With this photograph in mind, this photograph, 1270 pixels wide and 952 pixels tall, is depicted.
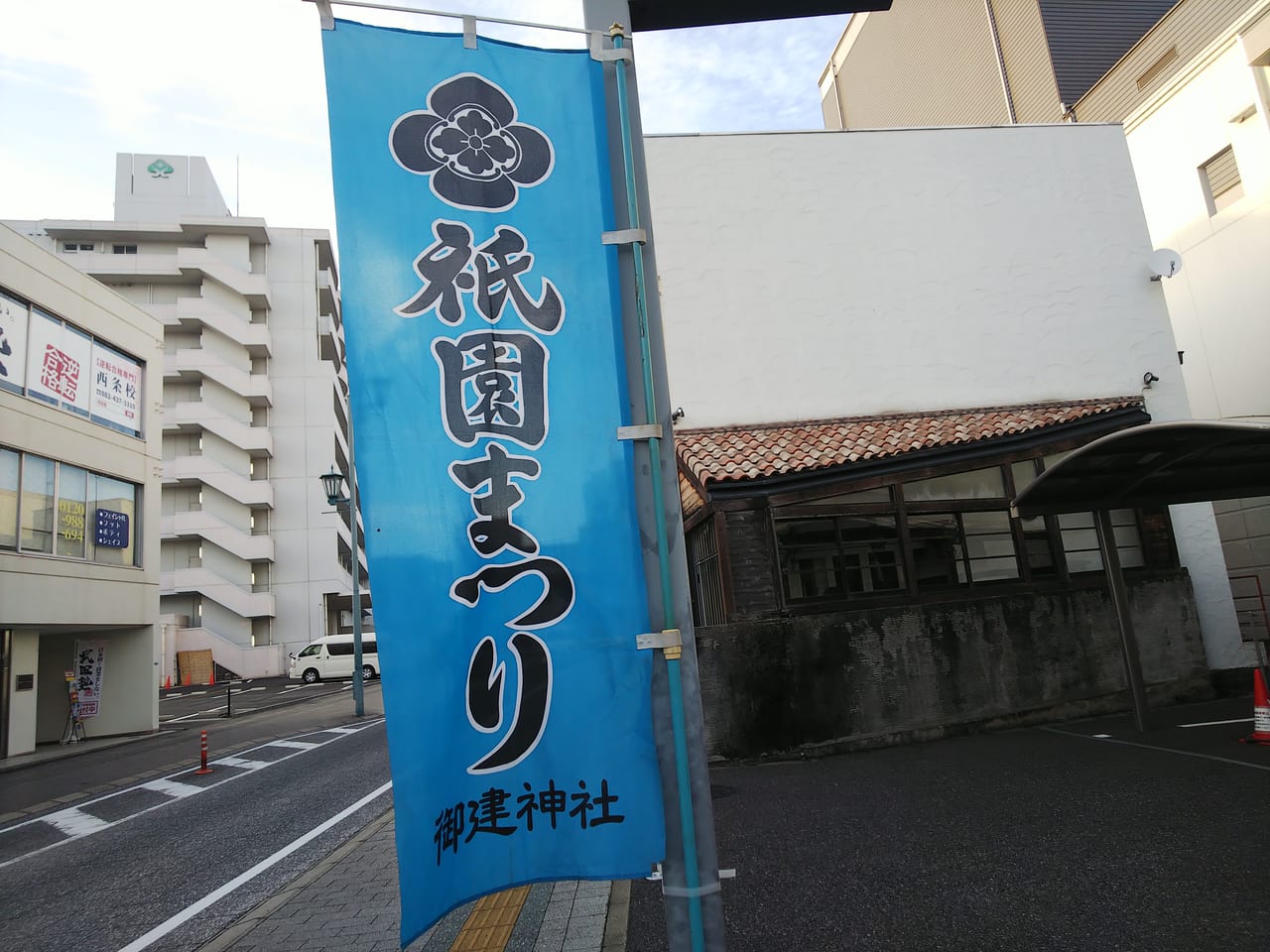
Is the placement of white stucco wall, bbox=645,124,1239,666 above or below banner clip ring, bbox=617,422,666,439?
above

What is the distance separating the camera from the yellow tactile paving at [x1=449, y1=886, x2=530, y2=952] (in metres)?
4.67

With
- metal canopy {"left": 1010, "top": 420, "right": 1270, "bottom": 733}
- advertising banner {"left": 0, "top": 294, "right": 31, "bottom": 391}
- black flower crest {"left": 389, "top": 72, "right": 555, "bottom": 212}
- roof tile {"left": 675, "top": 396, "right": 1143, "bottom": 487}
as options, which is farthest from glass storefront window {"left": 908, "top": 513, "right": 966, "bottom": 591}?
Result: advertising banner {"left": 0, "top": 294, "right": 31, "bottom": 391}

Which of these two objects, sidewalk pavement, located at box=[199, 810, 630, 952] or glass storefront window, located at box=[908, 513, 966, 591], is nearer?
sidewalk pavement, located at box=[199, 810, 630, 952]

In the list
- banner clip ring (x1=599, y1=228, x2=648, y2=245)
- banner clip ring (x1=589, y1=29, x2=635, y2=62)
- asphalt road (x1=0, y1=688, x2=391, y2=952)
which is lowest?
asphalt road (x1=0, y1=688, x2=391, y2=952)

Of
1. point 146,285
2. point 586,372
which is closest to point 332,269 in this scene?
point 146,285

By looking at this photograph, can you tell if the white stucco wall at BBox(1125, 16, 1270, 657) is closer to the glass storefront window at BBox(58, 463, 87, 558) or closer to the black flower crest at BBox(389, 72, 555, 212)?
the black flower crest at BBox(389, 72, 555, 212)

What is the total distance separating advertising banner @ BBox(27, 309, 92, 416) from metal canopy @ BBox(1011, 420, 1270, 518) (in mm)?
20109

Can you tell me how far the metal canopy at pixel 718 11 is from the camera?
3.55 m

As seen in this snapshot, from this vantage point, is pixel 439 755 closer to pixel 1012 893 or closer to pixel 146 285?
pixel 1012 893

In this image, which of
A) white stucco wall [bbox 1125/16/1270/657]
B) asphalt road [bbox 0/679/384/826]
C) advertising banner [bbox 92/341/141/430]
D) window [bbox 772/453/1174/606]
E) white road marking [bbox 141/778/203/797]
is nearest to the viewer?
window [bbox 772/453/1174/606]

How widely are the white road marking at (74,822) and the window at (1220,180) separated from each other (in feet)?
75.5

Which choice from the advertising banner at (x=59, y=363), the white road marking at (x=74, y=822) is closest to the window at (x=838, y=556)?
the white road marking at (x=74, y=822)

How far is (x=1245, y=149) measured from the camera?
1622 centimetres

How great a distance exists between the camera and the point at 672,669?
2719 millimetres
